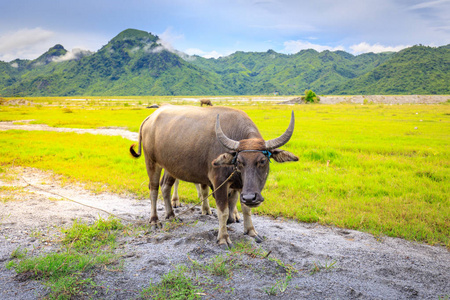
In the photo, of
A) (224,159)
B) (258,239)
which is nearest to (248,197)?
(224,159)

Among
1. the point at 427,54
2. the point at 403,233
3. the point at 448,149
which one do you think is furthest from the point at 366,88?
the point at 403,233

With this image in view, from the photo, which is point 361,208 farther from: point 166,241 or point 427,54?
point 427,54

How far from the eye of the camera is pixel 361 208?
6.25 m

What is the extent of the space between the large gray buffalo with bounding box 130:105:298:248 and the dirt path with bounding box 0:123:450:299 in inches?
23.7

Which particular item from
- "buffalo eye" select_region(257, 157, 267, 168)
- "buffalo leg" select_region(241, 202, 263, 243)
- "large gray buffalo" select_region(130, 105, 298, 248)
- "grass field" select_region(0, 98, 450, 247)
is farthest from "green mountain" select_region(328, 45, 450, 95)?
"buffalo eye" select_region(257, 157, 267, 168)

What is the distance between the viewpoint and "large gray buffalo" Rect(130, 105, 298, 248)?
4.17 m

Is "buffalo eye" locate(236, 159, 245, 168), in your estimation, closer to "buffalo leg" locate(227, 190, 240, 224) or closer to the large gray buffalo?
the large gray buffalo

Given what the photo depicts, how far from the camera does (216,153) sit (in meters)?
4.74

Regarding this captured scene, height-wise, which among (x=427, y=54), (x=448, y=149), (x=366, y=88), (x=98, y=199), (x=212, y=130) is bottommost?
(x=98, y=199)

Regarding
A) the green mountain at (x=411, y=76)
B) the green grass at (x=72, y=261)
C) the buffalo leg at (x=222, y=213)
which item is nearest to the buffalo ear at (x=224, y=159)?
the buffalo leg at (x=222, y=213)

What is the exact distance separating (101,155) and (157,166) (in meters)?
7.32

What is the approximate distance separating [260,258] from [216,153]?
181 centimetres

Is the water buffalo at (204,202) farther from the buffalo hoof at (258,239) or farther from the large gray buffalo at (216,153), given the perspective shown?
the buffalo hoof at (258,239)

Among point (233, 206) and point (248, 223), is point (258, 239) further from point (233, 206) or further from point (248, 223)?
point (233, 206)
